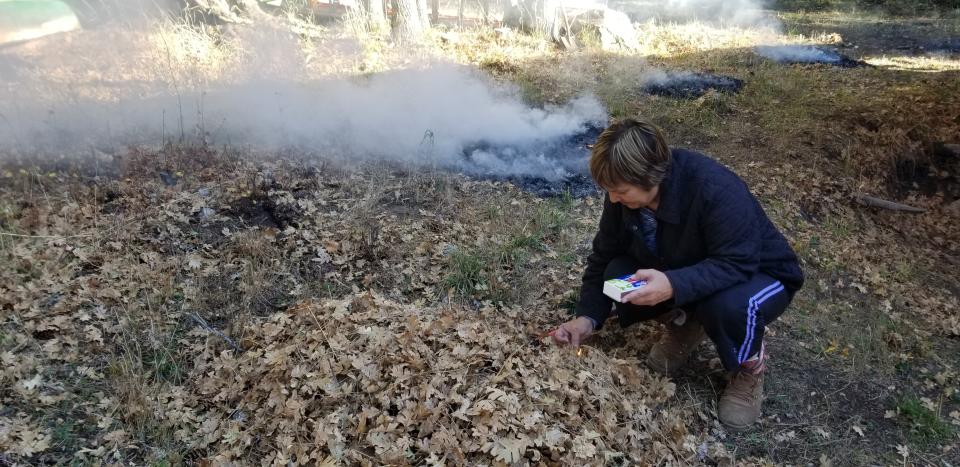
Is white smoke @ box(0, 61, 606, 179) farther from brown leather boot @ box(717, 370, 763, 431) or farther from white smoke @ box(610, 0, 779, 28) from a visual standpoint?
white smoke @ box(610, 0, 779, 28)

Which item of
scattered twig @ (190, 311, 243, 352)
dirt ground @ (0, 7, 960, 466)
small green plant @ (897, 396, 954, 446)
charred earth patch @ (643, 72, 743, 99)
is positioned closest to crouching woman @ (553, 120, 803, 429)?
dirt ground @ (0, 7, 960, 466)

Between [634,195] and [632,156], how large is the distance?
226 mm

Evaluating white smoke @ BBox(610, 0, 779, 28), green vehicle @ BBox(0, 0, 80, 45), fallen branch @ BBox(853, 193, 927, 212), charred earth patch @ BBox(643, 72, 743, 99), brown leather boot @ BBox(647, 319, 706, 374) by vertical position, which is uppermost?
green vehicle @ BBox(0, 0, 80, 45)

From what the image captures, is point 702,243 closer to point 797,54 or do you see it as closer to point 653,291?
point 653,291

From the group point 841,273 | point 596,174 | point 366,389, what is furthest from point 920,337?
point 366,389

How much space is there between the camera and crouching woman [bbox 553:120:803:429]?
262 centimetres

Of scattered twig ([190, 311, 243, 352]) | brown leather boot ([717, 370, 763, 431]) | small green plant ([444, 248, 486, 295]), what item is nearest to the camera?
brown leather boot ([717, 370, 763, 431])

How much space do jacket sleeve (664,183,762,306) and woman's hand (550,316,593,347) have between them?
66 centimetres

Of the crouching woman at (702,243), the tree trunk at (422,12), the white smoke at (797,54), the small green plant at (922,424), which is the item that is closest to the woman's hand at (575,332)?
the crouching woman at (702,243)

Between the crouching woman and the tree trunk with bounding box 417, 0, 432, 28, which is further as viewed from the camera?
the tree trunk with bounding box 417, 0, 432, 28

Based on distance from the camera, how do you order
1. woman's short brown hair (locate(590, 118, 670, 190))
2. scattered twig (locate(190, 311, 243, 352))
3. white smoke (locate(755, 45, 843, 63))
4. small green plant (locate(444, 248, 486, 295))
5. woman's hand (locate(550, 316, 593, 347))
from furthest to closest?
white smoke (locate(755, 45, 843, 63)), small green plant (locate(444, 248, 486, 295)), scattered twig (locate(190, 311, 243, 352)), woman's hand (locate(550, 316, 593, 347)), woman's short brown hair (locate(590, 118, 670, 190))

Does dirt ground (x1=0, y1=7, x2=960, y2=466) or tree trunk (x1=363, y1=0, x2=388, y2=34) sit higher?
tree trunk (x1=363, y1=0, x2=388, y2=34)

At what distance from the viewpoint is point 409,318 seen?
3.32 metres

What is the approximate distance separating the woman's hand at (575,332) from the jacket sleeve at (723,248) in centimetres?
66
